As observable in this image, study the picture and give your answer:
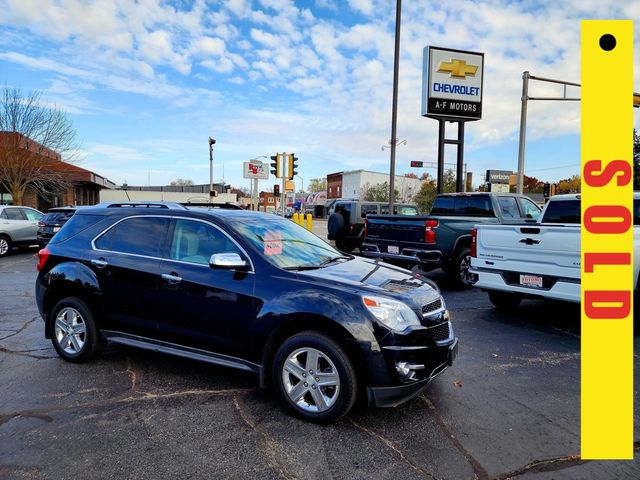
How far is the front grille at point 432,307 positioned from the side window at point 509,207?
24.1ft

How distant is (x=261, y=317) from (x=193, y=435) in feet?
3.26

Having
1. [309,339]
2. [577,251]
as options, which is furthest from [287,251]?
[577,251]

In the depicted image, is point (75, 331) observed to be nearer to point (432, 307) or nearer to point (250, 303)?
point (250, 303)

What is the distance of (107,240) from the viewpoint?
4.68 meters

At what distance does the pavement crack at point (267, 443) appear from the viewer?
2828mm

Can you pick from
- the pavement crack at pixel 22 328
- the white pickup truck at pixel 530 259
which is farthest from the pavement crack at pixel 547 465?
the pavement crack at pixel 22 328

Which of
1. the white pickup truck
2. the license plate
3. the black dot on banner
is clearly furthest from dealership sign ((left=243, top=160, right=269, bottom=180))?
the black dot on banner

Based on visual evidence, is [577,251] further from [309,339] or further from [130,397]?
[130,397]

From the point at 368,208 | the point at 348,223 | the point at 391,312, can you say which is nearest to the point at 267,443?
the point at 391,312

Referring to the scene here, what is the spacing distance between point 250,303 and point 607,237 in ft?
9.48

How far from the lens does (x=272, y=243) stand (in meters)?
4.20

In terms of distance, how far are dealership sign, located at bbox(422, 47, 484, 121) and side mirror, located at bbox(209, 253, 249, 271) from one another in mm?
14627

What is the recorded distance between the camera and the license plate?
6.18m

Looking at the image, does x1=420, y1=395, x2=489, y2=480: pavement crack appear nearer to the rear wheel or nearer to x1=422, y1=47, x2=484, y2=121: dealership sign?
the rear wheel
